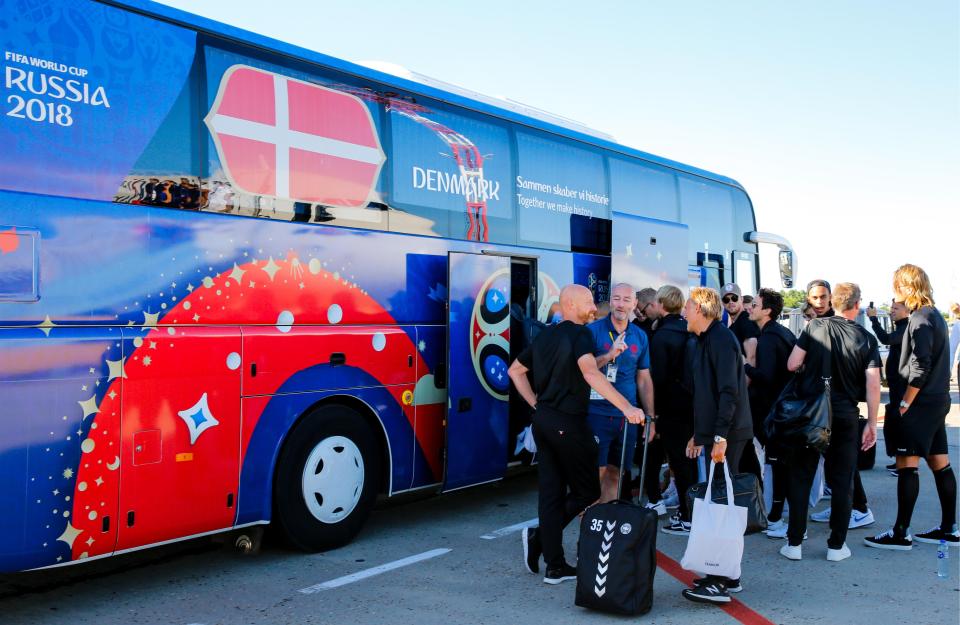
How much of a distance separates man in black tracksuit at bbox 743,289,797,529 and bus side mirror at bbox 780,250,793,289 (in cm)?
588

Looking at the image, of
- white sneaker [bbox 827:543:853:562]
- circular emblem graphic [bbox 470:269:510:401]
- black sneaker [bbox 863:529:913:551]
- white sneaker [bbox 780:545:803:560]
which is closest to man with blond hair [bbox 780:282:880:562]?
white sneaker [bbox 827:543:853:562]

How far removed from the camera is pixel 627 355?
22.6 ft

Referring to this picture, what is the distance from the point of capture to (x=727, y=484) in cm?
544

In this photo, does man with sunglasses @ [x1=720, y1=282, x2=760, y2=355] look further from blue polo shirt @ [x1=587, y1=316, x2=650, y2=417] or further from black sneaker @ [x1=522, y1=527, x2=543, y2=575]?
black sneaker @ [x1=522, y1=527, x2=543, y2=575]

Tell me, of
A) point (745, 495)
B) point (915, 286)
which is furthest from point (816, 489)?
point (745, 495)

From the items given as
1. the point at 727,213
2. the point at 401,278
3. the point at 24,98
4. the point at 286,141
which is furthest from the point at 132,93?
the point at 727,213

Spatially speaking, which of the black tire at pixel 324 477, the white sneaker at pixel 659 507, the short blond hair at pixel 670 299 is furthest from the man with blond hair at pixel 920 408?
the black tire at pixel 324 477

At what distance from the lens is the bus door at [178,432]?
17.3ft

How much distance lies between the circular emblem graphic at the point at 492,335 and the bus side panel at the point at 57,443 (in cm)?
326

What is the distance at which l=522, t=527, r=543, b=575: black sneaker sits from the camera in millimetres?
6113

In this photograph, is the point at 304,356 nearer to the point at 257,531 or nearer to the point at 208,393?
the point at 208,393

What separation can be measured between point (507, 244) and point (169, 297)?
140 inches

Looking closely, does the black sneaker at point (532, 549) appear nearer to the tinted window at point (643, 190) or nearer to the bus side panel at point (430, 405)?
the bus side panel at point (430, 405)

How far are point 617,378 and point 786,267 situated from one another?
7.48 meters
